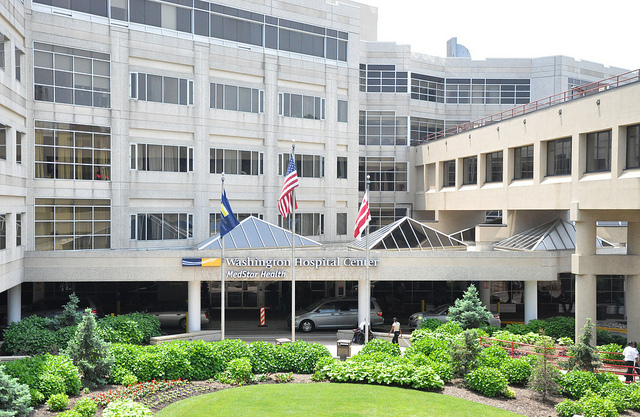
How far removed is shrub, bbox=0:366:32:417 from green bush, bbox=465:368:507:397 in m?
13.4

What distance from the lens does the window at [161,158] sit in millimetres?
33438

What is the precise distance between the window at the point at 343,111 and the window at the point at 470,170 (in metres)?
8.99

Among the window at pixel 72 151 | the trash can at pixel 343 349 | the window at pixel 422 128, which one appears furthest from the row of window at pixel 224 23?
the trash can at pixel 343 349

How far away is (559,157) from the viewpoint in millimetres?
30625

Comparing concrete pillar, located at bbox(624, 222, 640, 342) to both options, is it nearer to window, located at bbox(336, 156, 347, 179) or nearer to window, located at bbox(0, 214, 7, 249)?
window, located at bbox(336, 156, 347, 179)

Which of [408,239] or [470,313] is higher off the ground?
[408,239]

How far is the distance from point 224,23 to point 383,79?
16.3 meters

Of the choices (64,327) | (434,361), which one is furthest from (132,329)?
(434,361)

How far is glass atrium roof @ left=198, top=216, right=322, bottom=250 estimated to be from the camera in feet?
100

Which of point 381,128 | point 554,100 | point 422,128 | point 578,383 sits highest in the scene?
point 422,128

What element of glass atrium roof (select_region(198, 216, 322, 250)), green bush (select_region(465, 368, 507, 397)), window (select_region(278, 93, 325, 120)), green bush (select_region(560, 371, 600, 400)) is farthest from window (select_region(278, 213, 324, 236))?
green bush (select_region(560, 371, 600, 400))

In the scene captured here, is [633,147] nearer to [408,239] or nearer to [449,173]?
[408,239]

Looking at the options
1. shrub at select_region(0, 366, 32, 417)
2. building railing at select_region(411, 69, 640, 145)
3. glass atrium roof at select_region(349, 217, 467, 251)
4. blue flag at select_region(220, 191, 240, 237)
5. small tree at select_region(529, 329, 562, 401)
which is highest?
building railing at select_region(411, 69, 640, 145)

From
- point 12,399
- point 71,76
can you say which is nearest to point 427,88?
point 71,76
